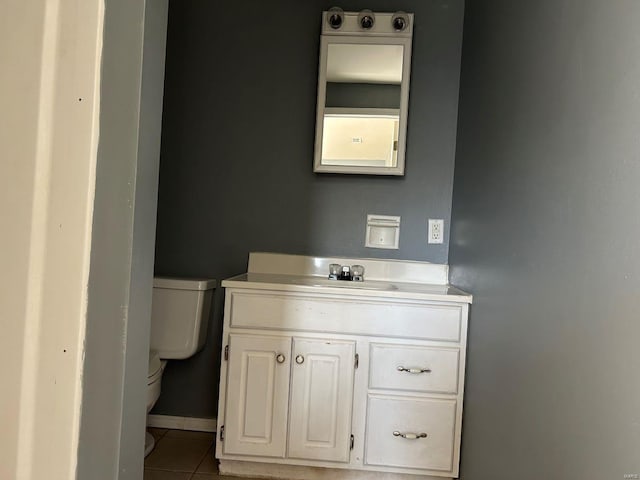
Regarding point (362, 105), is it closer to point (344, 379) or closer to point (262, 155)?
point (262, 155)

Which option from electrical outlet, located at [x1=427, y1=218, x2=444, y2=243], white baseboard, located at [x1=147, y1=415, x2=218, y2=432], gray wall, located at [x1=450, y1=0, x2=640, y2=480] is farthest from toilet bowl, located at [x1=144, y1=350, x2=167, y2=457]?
electrical outlet, located at [x1=427, y1=218, x2=444, y2=243]

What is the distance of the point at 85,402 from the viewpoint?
0.63m

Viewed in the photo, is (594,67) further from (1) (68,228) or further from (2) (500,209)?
(1) (68,228)

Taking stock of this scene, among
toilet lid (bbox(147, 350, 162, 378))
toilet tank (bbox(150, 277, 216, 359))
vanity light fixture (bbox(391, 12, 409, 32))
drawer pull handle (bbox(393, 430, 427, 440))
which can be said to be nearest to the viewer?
drawer pull handle (bbox(393, 430, 427, 440))

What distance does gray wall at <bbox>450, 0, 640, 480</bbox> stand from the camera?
2.35 ft

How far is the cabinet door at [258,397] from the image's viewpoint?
63.9 inches

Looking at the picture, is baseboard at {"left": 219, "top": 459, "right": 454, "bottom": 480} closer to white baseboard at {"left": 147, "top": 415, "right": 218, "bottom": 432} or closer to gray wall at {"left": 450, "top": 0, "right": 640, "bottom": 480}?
gray wall at {"left": 450, "top": 0, "right": 640, "bottom": 480}

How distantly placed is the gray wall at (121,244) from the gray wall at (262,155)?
1.35 m

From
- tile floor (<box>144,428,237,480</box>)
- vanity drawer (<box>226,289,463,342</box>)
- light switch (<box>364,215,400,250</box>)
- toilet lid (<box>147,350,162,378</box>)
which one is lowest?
tile floor (<box>144,428,237,480</box>)

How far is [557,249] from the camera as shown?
37.1 inches

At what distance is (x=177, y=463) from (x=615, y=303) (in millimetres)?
1708

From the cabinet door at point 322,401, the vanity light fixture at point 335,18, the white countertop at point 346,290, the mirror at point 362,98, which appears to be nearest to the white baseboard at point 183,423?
the cabinet door at point 322,401

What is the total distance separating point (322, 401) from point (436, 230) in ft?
3.05

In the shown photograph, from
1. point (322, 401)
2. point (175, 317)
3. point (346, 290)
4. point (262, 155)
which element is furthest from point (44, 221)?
point (262, 155)
